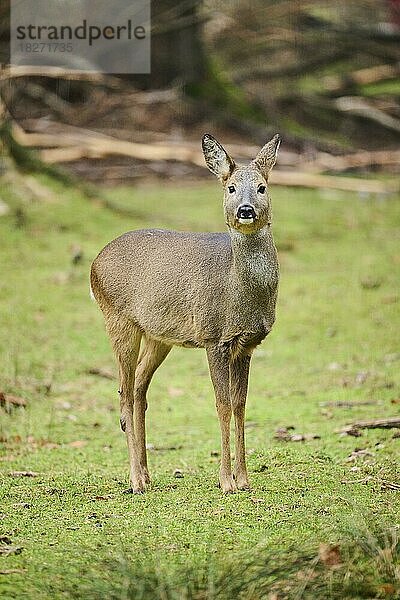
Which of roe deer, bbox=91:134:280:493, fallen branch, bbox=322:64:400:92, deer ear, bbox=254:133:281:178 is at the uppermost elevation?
deer ear, bbox=254:133:281:178

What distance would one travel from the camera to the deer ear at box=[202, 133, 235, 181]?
4676 millimetres

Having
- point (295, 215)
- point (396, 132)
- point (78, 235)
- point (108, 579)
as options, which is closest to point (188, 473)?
point (108, 579)

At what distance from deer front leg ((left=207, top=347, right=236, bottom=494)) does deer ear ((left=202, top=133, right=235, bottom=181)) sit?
2.65 feet

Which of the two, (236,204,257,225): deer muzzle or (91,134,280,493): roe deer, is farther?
(91,134,280,493): roe deer

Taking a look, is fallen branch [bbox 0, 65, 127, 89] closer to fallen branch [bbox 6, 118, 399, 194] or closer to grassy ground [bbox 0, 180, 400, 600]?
fallen branch [bbox 6, 118, 399, 194]

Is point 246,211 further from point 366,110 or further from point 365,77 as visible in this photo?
point 365,77

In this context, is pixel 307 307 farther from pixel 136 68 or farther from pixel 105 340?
pixel 136 68

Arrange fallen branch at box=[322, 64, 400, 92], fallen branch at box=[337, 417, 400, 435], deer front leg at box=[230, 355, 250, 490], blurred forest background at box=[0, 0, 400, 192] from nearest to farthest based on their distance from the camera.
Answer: deer front leg at box=[230, 355, 250, 490] < fallen branch at box=[337, 417, 400, 435] < blurred forest background at box=[0, 0, 400, 192] < fallen branch at box=[322, 64, 400, 92]

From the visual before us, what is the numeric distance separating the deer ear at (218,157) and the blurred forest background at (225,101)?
689 centimetres

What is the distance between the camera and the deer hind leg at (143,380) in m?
5.18

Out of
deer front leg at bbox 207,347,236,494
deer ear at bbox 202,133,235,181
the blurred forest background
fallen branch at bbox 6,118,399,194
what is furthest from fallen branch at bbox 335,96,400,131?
deer front leg at bbox 207,347,236,494

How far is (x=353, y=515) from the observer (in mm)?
4242

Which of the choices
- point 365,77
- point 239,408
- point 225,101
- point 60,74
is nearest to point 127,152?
point 60,74

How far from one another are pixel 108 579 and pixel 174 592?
0.29 m
